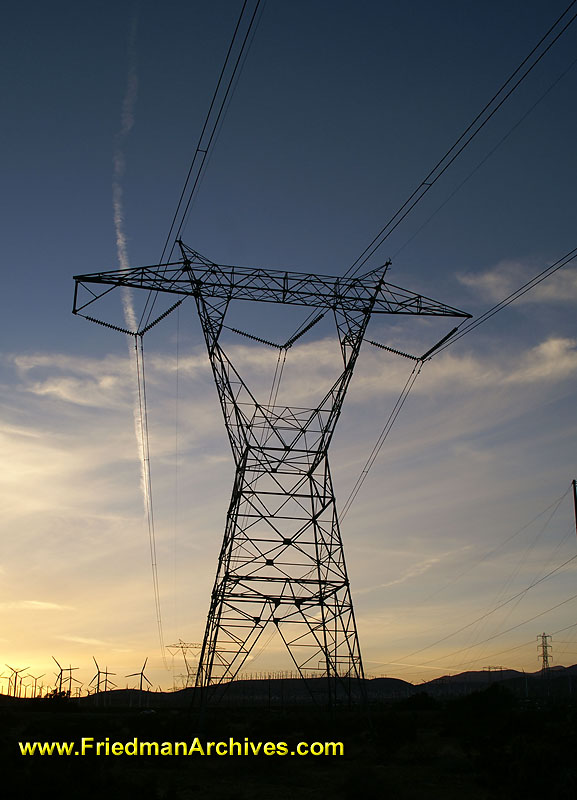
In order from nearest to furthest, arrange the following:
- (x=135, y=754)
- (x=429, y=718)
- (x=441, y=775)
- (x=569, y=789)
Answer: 1. (x=569, y=789)
2. (x=441, y=775)
3. (x=135, y=754)
4. (x=429, y=718)

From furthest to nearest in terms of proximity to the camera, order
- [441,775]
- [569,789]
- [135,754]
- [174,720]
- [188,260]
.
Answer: [174,720], [188,260], [135,754], [441,775], [569,789]

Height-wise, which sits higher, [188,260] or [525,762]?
[188,260]

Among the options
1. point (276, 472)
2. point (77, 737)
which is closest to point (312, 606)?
point (276, 472)

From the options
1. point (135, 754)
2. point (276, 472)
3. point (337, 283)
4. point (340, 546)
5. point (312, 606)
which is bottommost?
point (135, 754)

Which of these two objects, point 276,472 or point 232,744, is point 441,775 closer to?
point 232,744

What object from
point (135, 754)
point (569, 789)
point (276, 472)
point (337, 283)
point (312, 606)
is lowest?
point (569, 789)

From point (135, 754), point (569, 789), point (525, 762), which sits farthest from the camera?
point (135, 754)

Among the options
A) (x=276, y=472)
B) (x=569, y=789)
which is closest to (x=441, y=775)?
(x=569, y=789)

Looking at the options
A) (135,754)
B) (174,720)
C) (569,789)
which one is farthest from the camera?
(174,720)

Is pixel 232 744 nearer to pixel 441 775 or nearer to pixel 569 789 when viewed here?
pixel 441 775

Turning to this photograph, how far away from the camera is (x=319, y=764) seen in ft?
105

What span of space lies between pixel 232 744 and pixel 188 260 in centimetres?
2158

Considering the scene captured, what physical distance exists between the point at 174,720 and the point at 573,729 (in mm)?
20496

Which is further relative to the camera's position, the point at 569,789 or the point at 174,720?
the point at 174,720
